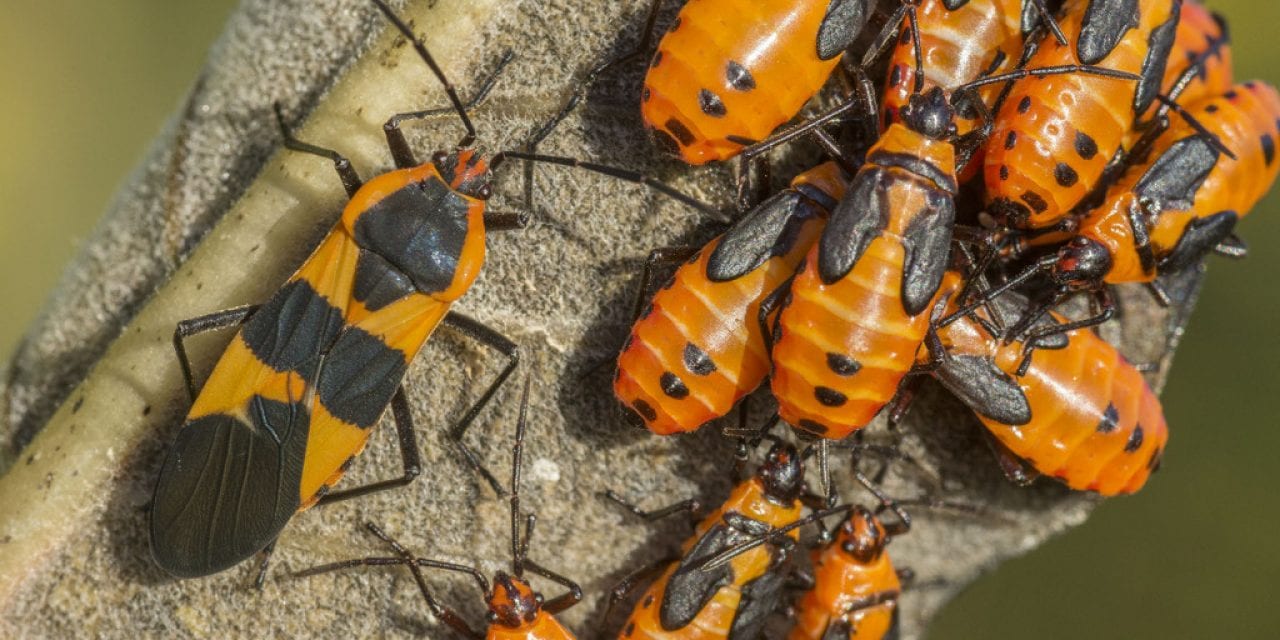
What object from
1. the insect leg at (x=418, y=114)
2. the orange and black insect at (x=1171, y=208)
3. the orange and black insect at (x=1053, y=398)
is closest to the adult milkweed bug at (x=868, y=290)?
the orange and black insect at (x=1053, y=398)

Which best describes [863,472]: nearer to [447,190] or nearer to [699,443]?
[699,443]

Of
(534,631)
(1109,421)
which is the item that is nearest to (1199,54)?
(1109,421)

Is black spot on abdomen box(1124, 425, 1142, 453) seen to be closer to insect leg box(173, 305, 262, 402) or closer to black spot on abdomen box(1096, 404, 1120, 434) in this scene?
black spot on abdomen box(1096, 404, 1120, 434)

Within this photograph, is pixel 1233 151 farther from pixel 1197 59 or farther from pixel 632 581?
pixel 632 581

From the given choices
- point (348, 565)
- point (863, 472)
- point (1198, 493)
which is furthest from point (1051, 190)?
point (1198, 493)

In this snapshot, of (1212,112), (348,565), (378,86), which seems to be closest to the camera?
(378,86)

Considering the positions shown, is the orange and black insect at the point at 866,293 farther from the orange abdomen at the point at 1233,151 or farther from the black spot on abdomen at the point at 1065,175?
the orange abdomen at the point at 1233,151

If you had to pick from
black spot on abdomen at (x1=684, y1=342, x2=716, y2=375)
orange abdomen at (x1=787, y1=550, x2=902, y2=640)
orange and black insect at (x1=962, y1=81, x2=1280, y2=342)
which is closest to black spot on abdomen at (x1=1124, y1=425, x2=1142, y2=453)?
orange and black insect at (x1=962, y1=81, x2=1280, y2=342)
